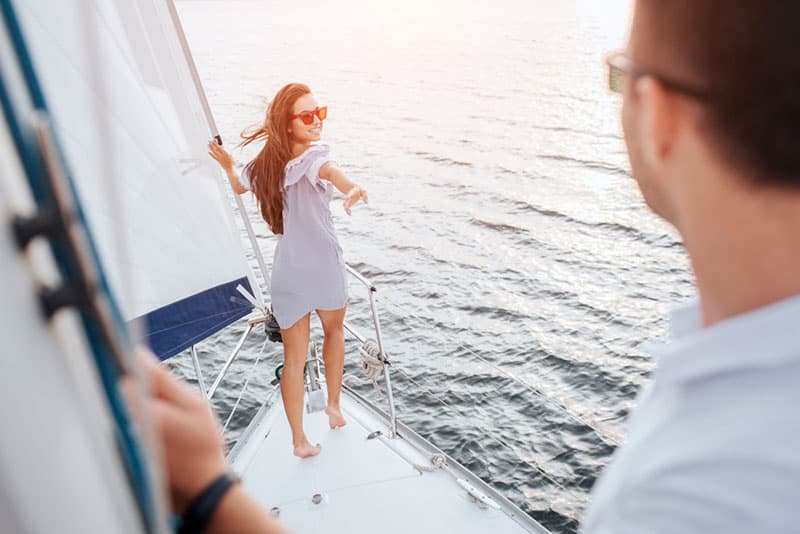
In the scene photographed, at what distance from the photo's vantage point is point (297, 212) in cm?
294

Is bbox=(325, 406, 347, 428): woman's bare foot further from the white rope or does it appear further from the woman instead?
the white rope

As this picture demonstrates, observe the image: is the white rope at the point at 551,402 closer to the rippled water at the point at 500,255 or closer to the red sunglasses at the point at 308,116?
the rippled water at the point at 500,255

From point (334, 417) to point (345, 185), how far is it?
130 centimetres

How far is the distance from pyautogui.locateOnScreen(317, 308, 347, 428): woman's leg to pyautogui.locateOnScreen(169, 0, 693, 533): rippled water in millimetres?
532

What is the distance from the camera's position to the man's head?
0.56 m

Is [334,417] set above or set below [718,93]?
below

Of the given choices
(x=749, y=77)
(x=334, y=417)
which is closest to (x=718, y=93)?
(x=749, y=77)

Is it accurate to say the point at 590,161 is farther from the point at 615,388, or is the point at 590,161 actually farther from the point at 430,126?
the point at 615,388

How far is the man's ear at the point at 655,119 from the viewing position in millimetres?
636

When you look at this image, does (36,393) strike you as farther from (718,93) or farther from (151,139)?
(151,139)

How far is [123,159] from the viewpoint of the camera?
259cm

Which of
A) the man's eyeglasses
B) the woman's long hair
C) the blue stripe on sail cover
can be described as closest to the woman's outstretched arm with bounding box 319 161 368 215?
the woman's long hair

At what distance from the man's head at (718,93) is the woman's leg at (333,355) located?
2571 mm

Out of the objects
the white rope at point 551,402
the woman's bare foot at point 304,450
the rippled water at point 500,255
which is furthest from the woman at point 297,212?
the white rope at point 551,402
